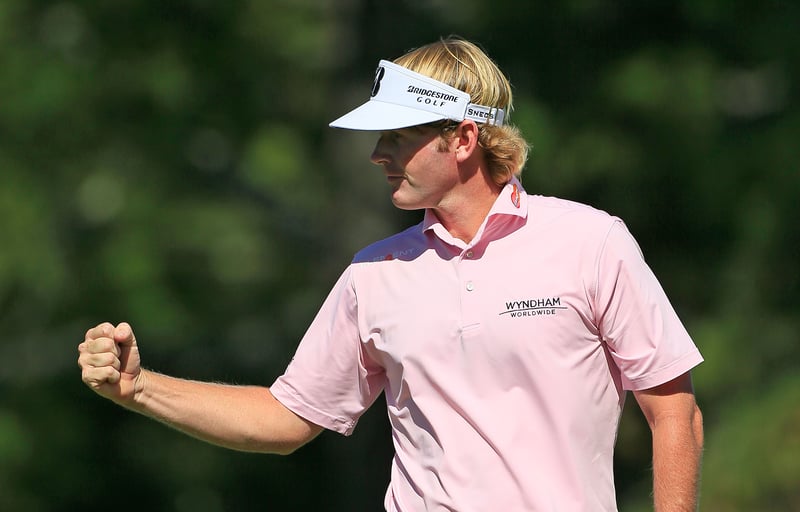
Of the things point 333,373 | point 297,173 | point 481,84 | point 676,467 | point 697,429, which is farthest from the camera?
point 297,173

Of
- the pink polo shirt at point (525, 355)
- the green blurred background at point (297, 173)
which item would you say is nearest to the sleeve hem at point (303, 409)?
the pink polo shirt at point (525, 355)

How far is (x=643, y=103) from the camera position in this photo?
406 inches

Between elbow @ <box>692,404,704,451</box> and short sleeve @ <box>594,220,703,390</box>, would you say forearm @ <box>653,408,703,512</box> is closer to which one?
elbow @ <box>692,404,704,451</box>

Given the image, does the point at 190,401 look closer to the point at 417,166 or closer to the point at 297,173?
the point at 417,166

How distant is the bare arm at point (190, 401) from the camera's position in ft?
12.5

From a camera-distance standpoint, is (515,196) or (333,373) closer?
(515,196)

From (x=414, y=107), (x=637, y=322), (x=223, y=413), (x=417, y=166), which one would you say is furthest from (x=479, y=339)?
(x=223, y=413)

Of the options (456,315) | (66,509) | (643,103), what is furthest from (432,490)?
(66,509)

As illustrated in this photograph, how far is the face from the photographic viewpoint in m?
3.89

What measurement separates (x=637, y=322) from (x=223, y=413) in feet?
3.83

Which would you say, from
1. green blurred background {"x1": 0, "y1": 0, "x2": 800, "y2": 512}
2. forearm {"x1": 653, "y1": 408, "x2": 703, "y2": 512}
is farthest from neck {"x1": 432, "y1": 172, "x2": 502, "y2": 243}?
green blurred background {"x1": 0, "y1": 0, "x2": 800, "y2": 512}

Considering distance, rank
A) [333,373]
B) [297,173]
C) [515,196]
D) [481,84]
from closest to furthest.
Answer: [515,196] < [481,84] < [333,373] < [297,173]

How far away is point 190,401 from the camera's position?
4031 millimetres

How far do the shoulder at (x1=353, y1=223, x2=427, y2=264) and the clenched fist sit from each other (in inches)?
25.5
